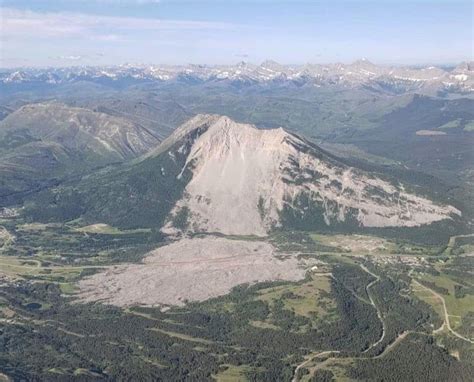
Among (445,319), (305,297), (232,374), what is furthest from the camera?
(305,297)

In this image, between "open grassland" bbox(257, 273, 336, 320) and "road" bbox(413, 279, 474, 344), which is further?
"open grassland" bbox(257, 273, 336, 320)

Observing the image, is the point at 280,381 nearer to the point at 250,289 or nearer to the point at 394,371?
the point at 394,371

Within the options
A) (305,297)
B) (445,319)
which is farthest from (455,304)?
(305,297)

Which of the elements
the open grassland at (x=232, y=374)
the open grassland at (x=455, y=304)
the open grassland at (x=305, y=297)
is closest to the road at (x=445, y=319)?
the open grassland at (x=455, y=304)

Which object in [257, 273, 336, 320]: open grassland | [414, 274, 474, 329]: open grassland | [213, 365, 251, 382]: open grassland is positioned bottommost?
[213, 365, 251, 382]: open grassland

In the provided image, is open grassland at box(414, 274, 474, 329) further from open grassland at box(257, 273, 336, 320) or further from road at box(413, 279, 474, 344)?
open grassland at box(257, 273, 336, 320)

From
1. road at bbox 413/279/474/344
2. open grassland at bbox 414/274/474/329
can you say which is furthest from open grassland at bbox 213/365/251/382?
open grassland at bbox 414/274/474/329

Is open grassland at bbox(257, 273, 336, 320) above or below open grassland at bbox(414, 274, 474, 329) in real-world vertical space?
below

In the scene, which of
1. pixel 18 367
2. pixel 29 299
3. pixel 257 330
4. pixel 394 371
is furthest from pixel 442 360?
pixel 29 299

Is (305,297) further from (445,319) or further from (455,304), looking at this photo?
(455,304)

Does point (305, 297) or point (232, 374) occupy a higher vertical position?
point (305, 297)

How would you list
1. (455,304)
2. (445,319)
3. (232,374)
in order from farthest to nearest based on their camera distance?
1. (455,304)
2. (445,319)
3. (232,374)
